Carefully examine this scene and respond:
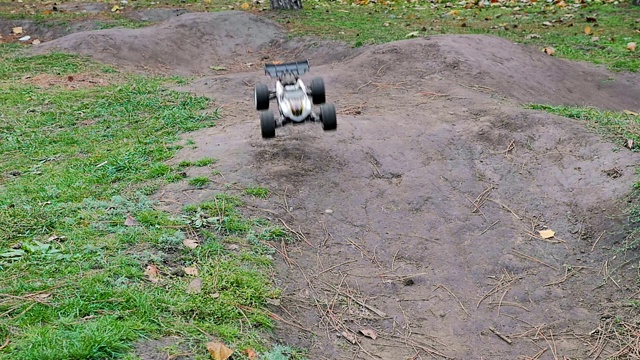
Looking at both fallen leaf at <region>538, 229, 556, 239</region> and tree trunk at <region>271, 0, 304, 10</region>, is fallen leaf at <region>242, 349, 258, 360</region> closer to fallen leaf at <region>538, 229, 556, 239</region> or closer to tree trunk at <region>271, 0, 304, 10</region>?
fallen leaf at <region>538, 229, 556, 239</region>

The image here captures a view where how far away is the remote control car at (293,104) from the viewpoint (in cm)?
496

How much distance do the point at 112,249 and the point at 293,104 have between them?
187 cm

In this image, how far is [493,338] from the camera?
12.9ft

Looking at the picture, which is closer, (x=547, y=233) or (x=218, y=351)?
(x=218, y=351)

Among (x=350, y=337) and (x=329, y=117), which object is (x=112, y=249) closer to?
(x=350, y=337)

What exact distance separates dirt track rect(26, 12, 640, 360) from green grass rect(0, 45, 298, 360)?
0.27m

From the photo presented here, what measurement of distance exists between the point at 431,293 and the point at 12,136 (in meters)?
4.46

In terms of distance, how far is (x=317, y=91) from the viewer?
535 cm

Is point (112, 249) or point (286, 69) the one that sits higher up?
point (286, 69)

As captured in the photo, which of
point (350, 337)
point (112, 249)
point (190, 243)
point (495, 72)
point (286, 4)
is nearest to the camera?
point (350, 337)

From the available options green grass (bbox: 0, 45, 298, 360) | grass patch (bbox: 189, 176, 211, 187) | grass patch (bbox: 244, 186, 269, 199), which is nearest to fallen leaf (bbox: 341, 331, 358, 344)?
green grass (bbox: 0, 45, 298, 360)

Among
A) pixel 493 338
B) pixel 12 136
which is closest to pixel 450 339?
pixel 493 338

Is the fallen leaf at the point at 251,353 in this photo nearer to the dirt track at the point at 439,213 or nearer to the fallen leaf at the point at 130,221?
the dirt track at the point at 439,213

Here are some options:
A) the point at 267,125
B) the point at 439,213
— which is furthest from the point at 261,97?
the point at 439,213
